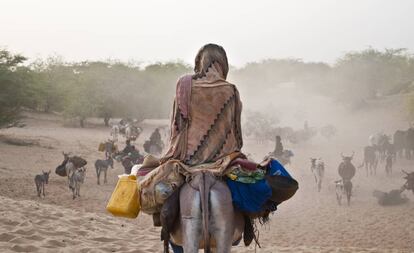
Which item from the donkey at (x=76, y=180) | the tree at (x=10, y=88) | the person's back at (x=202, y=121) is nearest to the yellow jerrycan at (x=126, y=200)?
the person's back at (x=202, y=121)

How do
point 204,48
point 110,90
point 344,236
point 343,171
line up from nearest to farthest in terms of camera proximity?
1. point 204,48
2. point 344,236
3. point 343,171
4. point 110,90

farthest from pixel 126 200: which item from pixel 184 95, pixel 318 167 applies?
pixel 318 167

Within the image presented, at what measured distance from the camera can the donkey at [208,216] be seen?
3.64 meters

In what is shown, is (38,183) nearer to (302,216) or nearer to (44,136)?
(302,216)

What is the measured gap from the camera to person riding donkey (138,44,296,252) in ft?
13.0

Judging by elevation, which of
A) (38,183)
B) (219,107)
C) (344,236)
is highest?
(219,107)

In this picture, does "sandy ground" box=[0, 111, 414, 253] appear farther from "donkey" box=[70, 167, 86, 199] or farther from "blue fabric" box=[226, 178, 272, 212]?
"blue fabric" box=[226, 178, 272, 212]

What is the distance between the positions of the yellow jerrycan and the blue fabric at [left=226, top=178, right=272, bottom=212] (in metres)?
0.86

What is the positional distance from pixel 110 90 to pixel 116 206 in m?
42.3

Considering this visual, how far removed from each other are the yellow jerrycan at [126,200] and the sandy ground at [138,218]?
71.1 inches

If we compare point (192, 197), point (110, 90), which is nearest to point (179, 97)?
point (192, 197)

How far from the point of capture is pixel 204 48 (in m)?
4.34

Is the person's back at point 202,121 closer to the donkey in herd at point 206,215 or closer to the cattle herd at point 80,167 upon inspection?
the donkey in herd at point 206,215

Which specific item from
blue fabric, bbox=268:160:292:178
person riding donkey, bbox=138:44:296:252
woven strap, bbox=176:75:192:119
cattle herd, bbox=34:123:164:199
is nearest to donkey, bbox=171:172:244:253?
person riding donkey, bbox=138:44:296:252
